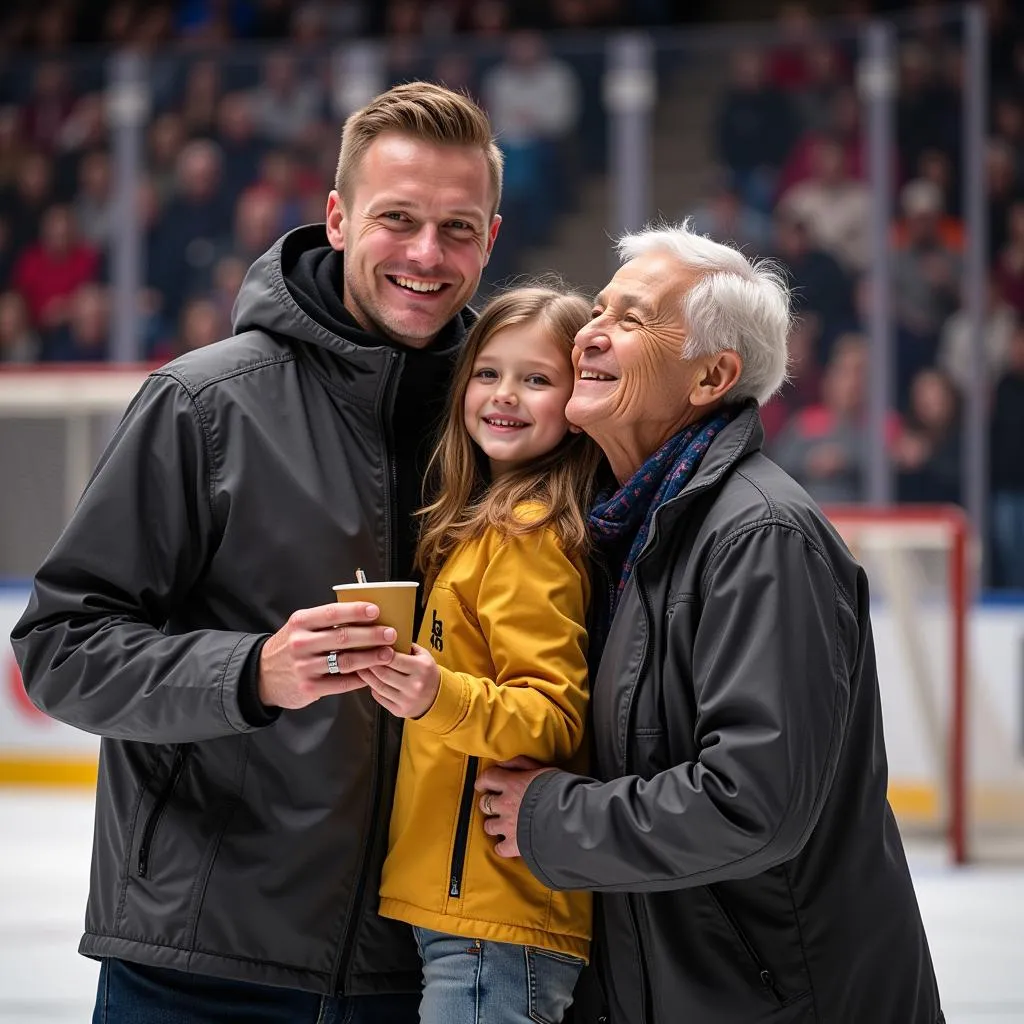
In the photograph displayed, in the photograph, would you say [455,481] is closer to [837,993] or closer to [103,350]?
[837,993]

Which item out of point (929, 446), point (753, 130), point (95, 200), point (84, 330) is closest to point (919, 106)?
point (753, 130)

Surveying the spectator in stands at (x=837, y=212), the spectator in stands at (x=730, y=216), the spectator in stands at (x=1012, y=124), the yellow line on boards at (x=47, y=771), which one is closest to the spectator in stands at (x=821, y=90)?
the spectator in stands at (x=837, y=212)

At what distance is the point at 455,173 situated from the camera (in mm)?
2281

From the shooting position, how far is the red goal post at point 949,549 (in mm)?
6328

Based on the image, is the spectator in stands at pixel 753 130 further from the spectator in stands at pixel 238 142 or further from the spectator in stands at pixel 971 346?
the spectator in stands at pixel 238 142

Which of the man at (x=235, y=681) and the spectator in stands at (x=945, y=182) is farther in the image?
the spectator in stands at (x=945, y=182)

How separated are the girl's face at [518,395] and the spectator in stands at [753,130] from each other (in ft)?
16.7

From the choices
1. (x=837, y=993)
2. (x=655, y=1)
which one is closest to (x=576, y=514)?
(x=837, y=993)

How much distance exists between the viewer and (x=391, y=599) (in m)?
1.80

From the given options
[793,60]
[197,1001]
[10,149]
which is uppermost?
[793,60]

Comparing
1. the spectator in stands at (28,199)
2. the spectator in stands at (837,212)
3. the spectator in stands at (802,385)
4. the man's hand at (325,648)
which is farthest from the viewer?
the spectator in stands at (28,199)

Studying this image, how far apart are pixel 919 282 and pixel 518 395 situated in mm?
5244

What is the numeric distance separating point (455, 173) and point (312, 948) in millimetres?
1052

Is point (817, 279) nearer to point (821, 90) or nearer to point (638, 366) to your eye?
point (821, 90)
